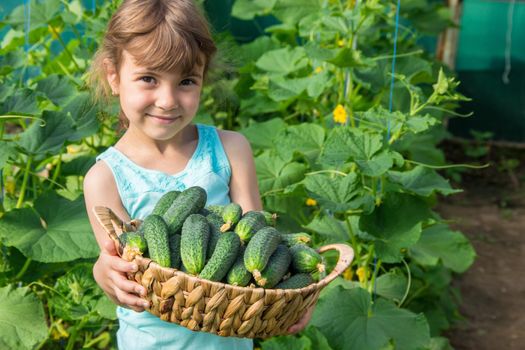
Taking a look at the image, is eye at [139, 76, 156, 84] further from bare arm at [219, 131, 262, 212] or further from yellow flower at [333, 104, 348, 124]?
yellow flower at [333, 104, 348, 124]

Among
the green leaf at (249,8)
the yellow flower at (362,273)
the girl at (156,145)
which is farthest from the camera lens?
the green leaf at (249,8)

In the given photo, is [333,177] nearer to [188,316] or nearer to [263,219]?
[263,219]

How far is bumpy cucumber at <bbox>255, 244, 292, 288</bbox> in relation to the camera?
2177 millimetres

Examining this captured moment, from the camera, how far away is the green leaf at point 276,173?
12.8 feet

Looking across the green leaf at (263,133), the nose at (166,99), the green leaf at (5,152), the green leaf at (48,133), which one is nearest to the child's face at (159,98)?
the nose at (166,99)

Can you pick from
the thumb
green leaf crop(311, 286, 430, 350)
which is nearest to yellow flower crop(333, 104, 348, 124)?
green leaf crop(311, 286, 430, 350)

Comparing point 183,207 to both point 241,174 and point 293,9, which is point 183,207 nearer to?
point 241,174

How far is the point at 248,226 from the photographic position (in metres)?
2.26

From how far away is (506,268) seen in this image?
5789 mm

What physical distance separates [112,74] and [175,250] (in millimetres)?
647

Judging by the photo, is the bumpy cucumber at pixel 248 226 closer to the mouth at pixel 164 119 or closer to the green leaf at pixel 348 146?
the mouth at pixel 164 119

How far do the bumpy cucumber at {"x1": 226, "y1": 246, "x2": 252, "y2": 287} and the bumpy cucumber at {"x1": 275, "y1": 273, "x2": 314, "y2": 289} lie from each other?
0.28 feet

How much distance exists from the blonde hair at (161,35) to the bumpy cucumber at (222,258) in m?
0.50

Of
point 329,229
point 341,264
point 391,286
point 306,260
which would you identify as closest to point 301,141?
point 329,229
